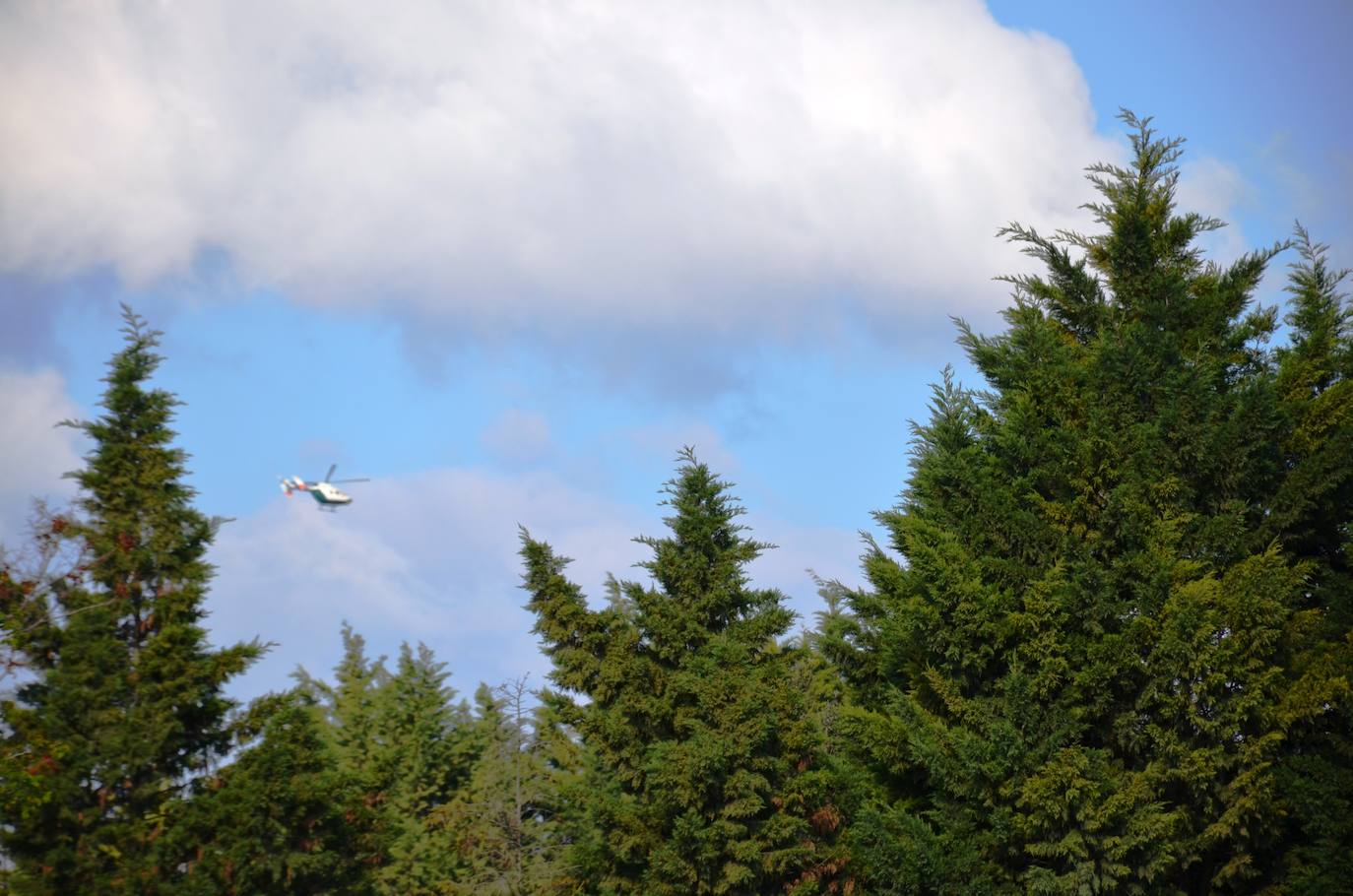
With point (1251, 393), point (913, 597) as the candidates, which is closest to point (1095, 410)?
point (1251, 393)

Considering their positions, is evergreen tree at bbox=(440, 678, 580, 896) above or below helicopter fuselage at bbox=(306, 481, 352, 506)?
below

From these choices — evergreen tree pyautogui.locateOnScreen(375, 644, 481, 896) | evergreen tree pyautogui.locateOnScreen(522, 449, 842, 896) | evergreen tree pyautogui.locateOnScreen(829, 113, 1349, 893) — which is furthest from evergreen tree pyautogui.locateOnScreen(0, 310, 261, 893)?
evergreen tree pyautogui.locateOnScreen(375, 644, 481, 896)

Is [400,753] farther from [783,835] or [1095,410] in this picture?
[1095,410]

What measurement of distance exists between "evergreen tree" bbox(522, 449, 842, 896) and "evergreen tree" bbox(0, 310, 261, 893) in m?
6.83

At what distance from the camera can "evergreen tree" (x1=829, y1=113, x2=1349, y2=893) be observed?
76.6ft

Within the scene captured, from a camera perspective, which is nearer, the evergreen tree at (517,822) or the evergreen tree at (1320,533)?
the evergreen tree at (1320,533)

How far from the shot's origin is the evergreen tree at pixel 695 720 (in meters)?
25.1

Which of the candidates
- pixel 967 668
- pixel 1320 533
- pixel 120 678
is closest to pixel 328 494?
pixel 120 678

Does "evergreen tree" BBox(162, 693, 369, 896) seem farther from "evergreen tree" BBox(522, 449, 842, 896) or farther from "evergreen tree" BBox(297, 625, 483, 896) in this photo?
"evergreen tree" BBox(297, 625, 483, 896)

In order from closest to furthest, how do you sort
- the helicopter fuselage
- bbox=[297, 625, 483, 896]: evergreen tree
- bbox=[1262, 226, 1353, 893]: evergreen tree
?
bbox=[1262, 226, 1353, 893]: evergreen tree → the helicopter fuselage → bbox=[297, 625, 483, 896]: evergreen tree

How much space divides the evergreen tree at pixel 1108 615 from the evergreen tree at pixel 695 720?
1.67 metres

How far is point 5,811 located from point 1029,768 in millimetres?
17393

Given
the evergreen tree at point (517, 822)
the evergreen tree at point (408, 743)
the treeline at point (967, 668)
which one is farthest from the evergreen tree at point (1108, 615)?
the evergreen tree at point (408, 743)

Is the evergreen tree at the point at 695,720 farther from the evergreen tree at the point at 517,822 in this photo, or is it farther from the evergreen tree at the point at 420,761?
the evergreen tree at the point at 420,761
